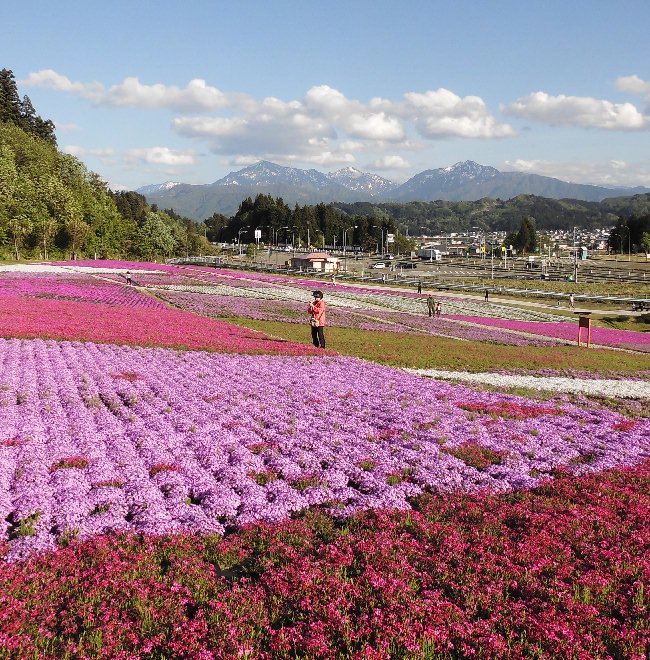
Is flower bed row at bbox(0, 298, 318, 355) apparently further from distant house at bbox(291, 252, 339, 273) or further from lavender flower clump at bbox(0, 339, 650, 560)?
distant house at bbox(291, 252, 339, 273)

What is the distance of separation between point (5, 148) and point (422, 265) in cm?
12845

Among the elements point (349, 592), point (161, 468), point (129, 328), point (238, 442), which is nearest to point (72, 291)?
point (129, 328)

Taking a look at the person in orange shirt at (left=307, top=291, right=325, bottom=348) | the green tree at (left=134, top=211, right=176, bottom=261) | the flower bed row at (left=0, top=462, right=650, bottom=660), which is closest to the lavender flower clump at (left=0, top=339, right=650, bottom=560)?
the flower bed row at (left=0, top=462, right=650, bottom=660)

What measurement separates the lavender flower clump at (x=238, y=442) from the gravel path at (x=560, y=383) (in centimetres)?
353

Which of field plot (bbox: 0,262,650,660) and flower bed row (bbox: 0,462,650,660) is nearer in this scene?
flower bed row (bbox: 0,462,650,660)

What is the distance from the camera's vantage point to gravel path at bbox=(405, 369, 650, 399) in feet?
90.9

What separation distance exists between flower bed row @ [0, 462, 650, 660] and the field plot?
0.04 meters

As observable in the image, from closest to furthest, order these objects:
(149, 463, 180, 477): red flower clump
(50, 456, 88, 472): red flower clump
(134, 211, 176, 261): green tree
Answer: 1. (50, 456, 88, 472): red flower clump
2. (149, 463, 180, 477): red flower clump
3. (134, 211, 176, 261): green tree

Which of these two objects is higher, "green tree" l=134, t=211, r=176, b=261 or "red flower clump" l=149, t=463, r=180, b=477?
"green tree" l=134, t=211, r=176, b=261

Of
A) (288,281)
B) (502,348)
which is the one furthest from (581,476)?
(288,281)

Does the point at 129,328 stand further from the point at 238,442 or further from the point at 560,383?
the point at 560,383

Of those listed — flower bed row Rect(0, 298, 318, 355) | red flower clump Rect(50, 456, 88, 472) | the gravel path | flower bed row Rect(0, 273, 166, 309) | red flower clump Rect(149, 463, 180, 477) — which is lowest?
the gravel path

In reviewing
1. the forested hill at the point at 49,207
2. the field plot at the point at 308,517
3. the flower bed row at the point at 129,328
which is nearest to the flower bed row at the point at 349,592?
the field plot at the point at 308,517

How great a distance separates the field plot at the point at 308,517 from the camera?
827cm
